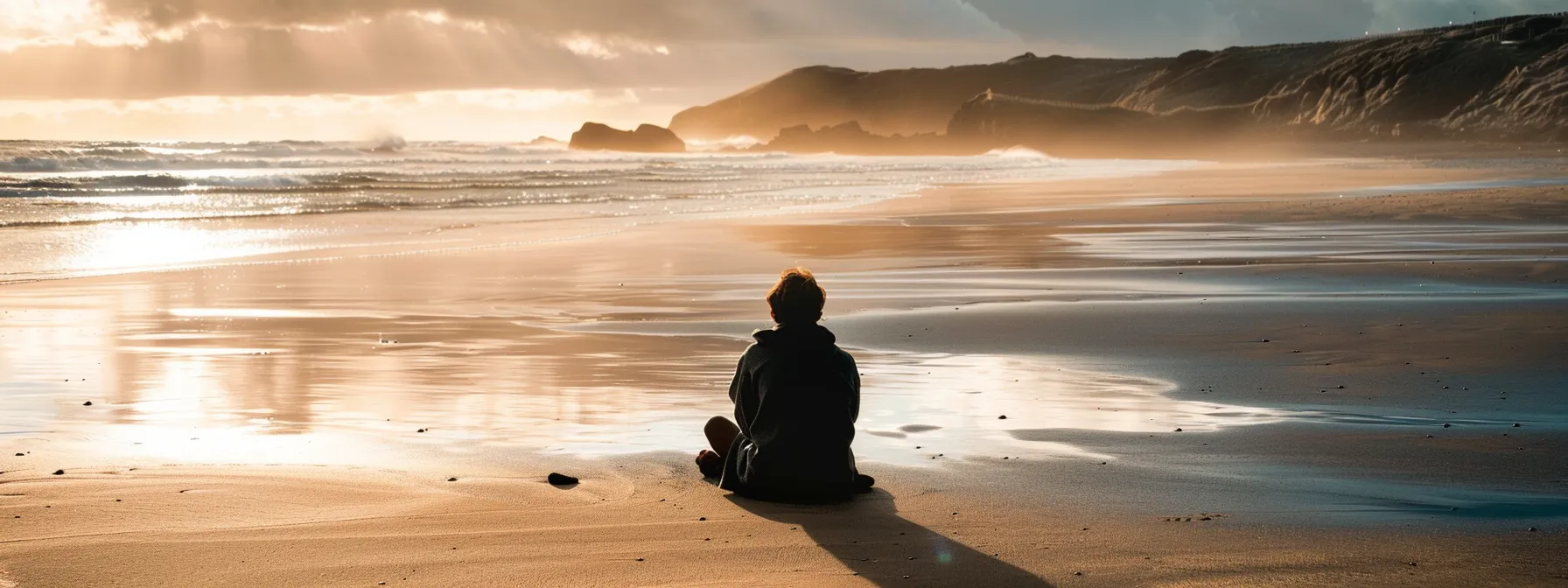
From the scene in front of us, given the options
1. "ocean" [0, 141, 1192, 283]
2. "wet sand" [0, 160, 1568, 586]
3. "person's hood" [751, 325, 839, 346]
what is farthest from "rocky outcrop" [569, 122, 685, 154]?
"person's hood" [751, 325, 839, 346]

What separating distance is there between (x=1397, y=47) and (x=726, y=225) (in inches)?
5048

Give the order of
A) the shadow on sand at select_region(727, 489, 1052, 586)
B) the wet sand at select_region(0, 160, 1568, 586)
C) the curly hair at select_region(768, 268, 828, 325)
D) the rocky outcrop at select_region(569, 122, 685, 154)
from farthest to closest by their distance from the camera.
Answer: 1. the rocky outcrop at select_region(569, 122, 685, 154)
2. the curly hair at select_region(768, 268, 828, 325)
3. the wet sand at select_region(0, 160, 1568, 586)
4. the shadow on sand at select_region(727, 489, 1052, 586)

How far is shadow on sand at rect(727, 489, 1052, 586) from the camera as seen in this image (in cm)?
436

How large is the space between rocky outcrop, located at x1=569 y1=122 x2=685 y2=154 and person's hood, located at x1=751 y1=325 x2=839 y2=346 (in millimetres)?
184947

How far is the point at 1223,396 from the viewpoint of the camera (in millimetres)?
7512

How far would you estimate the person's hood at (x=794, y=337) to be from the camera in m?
5.43

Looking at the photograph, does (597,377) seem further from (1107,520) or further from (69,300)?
(69,300)

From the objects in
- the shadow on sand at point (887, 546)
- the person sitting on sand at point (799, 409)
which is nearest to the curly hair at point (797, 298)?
the person sitting on sand at point (799, 409)

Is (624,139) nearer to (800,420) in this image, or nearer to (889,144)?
(889,144)

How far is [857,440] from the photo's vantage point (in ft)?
21.4

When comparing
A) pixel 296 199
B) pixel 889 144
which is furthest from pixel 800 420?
pixel 889 144

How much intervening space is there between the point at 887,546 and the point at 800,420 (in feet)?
2.75

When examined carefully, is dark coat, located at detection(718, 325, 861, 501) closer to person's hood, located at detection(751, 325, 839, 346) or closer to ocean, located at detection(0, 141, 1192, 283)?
person's hood, located at detection(751, 325, 839, 346)

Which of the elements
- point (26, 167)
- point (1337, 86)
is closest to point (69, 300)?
point (26, 167)
